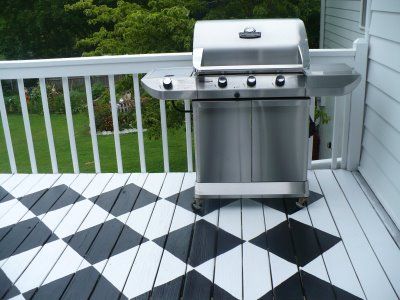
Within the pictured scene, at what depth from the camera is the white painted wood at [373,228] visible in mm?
2218

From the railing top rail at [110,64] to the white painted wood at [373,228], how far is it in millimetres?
805

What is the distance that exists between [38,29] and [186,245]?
12376mm

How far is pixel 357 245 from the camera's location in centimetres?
241

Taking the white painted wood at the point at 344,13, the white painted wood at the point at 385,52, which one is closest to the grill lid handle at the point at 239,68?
the white painted wood at the point at 385,52

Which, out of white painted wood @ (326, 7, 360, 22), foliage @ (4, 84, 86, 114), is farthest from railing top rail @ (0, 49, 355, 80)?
foliage @ (4, 84, 86, 114)

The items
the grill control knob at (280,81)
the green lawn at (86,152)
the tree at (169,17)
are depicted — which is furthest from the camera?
the green lawn at (86,152)

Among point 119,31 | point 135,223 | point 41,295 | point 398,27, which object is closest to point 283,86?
point 398,27

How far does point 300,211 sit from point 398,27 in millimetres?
1163

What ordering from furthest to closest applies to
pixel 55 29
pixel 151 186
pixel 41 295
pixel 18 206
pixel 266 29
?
pixel 55 29 < pixel 151 186 < pixel 18 206 < pixel 266 29 < pixel 41 295

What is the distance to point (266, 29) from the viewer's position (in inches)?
105

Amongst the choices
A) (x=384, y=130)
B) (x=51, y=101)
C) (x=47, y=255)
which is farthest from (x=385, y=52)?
(x=51, y=101)

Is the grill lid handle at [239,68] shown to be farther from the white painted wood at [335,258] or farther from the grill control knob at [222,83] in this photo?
the white painted wood at [335,258]

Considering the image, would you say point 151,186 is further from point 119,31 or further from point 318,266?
point 119,31

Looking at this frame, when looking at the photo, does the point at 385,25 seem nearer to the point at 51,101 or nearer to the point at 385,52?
the point at 385,52
